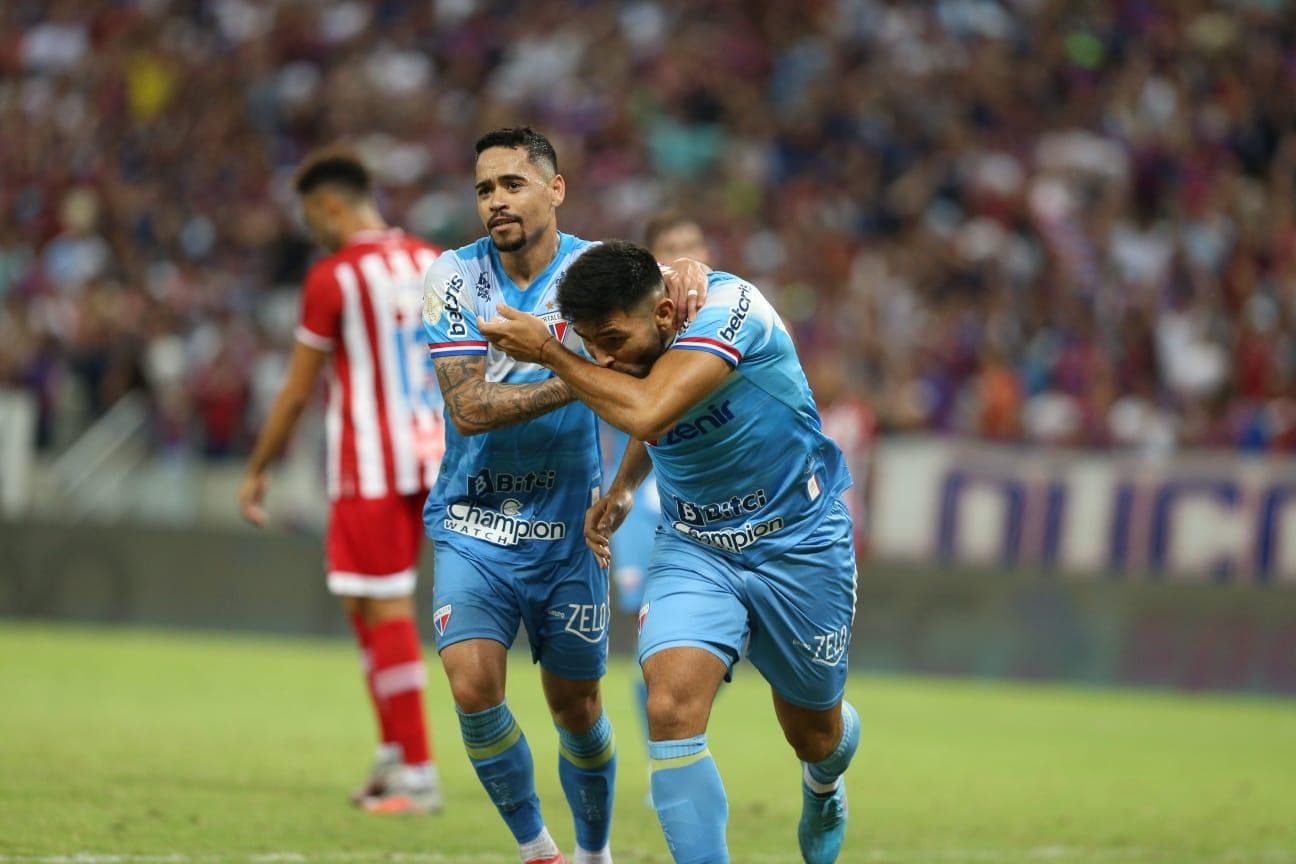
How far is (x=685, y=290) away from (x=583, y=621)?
1.32 m

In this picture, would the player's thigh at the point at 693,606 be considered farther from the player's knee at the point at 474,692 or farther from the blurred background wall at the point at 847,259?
the blurred background wall at the point at 847,259

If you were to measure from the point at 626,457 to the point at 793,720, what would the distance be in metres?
1.06

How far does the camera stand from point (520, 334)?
5.49 metres

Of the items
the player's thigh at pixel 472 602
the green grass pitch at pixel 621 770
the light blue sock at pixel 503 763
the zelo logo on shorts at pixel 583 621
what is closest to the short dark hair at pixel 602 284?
the player's thigh at pixel 472 602

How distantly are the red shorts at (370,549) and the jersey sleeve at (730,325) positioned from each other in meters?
2.93

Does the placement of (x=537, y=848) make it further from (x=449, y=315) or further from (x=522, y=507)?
(x=449, y=315)

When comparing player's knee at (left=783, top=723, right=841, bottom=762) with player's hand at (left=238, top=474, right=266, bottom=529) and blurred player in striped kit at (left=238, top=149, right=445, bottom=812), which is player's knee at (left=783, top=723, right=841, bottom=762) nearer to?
blurred player in striped kit at (left=238, top=149, right=445, bottom=812)

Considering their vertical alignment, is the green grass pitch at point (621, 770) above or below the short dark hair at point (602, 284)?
below

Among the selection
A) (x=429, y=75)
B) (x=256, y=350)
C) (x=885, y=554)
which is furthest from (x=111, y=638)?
(x=429, y=75)

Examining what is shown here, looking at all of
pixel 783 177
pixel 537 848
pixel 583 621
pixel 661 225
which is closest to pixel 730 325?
pixel 583 621

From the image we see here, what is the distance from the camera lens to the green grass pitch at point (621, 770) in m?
7.17

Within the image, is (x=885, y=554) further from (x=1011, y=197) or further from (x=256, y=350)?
(x=256, y=350)

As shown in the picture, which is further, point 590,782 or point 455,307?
point 590,782

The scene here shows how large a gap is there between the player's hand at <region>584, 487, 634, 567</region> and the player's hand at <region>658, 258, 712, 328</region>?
2.32 ft
